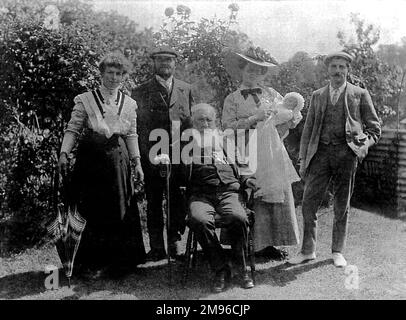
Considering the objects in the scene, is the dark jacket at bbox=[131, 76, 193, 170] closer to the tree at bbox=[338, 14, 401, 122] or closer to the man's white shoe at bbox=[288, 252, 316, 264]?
the man's white shoe at bbox=[288, 252, 316, 264]

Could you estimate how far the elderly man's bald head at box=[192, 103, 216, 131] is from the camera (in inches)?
193

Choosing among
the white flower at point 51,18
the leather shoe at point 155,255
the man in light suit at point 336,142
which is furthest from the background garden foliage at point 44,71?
the leather shoe at point 155,255

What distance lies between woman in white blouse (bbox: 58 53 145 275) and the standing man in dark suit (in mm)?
335

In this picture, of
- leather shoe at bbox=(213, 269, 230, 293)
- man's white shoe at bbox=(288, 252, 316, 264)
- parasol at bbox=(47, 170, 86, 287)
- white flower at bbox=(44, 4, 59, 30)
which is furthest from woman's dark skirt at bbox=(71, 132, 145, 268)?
man's white shoe at bbox=(288, 252, 316, 264)

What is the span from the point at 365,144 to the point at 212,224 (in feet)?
6.00

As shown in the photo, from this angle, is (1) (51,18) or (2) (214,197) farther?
(1) (51,18)

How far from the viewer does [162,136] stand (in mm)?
5238

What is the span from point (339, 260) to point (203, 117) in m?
2.12

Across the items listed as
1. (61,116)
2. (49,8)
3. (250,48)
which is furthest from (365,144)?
(49,8)

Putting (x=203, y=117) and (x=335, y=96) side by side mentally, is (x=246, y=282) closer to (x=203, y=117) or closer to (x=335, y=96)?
(x=203, y=117)

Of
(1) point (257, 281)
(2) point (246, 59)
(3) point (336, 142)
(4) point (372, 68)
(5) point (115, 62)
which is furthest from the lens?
(4) point (372, 68)

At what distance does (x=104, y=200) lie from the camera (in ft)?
15.6

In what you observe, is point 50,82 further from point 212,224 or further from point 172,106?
point 212,224

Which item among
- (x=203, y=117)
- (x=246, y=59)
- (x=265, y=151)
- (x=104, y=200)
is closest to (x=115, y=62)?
(x=203, y=117)
